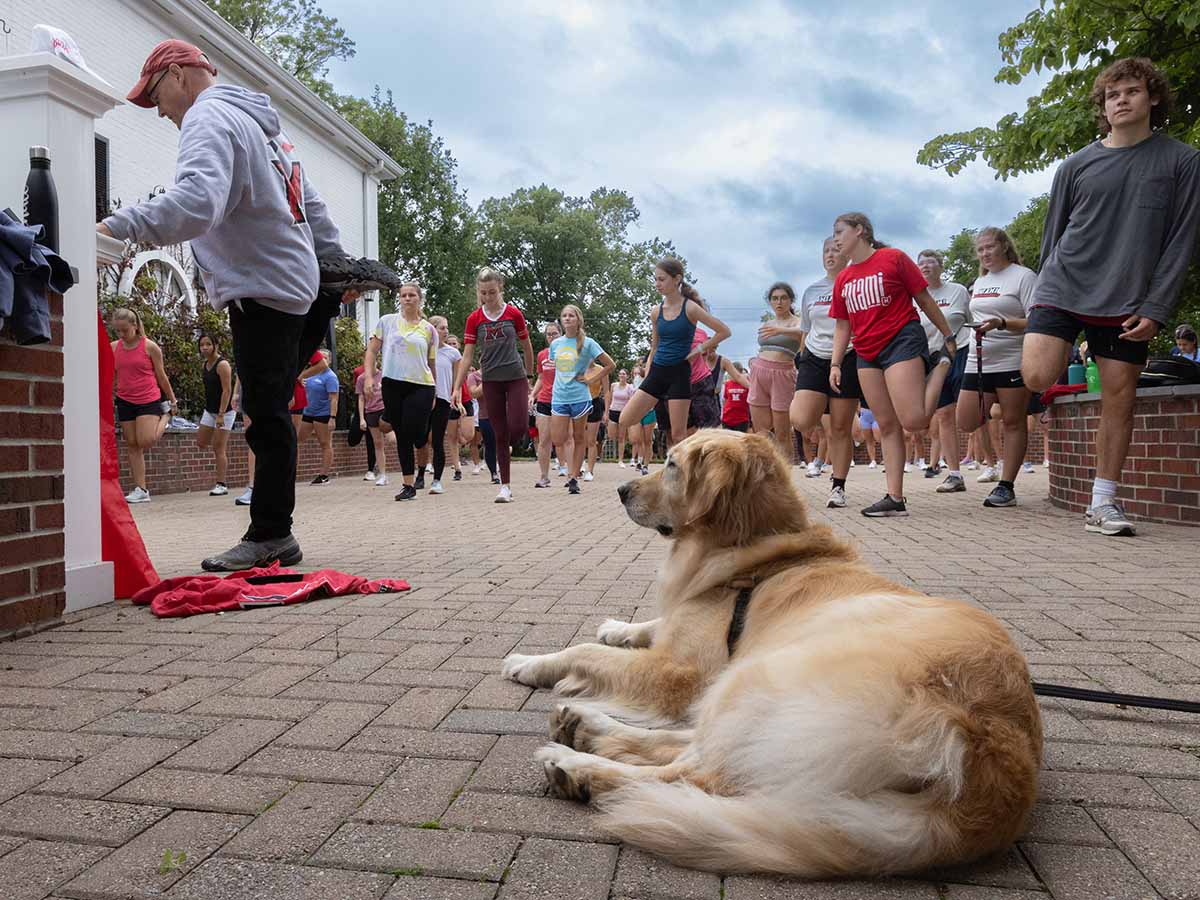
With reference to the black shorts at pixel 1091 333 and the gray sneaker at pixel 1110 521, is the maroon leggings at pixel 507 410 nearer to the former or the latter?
the black shorts at pixel 1091 333

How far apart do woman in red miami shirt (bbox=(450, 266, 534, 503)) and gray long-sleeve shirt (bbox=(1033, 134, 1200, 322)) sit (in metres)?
5.99

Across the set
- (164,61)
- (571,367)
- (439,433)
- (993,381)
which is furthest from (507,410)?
(164,61)

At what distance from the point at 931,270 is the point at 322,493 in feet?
28.8

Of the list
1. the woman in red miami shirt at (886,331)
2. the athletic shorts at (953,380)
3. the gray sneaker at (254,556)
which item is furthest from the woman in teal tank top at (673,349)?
the gray sneaker at (254,556)

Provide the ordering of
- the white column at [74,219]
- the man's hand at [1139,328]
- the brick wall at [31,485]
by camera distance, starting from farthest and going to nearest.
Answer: the man's hand at [1139,328], the white column at [74,219], the brick wall at [31,485]

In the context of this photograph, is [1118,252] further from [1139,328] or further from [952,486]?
[952,486]

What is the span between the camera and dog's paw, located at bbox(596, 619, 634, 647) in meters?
3.21

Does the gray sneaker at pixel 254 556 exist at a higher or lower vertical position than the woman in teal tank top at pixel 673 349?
lower

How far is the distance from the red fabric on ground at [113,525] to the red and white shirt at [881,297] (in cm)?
571

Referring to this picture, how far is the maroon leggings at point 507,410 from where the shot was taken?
417 inches

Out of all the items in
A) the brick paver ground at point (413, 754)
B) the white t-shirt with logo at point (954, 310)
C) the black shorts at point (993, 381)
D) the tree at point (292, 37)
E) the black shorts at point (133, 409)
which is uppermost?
the tree at point (292, 37)

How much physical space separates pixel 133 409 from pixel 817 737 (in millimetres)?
10491

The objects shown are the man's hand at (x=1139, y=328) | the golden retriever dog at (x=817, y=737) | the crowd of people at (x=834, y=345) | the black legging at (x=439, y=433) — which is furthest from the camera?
the black legging at (x=439, y=433)

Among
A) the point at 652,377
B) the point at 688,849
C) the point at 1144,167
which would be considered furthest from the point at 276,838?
the point at 652,377
